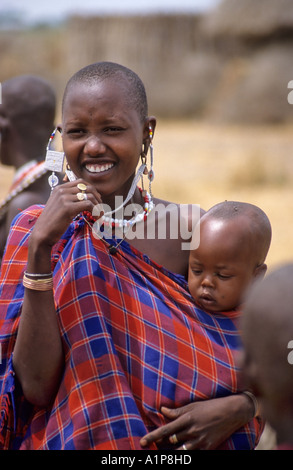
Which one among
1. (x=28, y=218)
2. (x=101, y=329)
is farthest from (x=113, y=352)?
(x=28, y=218)

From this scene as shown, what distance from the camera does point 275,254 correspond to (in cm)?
710

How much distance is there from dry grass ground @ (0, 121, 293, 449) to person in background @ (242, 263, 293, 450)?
16.5 feet

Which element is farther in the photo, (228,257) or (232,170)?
(232,170)

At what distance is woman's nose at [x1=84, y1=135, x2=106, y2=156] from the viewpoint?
2.27m

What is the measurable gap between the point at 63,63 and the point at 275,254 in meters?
20.3

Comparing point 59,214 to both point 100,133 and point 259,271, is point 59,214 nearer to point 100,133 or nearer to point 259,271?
point 100,133

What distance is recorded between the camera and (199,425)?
2180 mm

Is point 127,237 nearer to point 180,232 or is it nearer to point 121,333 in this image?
point 180,232

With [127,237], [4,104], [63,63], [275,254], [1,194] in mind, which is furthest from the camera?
[63,63]

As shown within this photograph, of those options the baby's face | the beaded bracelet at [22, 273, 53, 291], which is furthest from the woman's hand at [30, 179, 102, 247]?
the baby's face

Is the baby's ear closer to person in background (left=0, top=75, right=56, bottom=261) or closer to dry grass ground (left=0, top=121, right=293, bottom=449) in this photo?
person in background (left=0, top=75, right=56, bottom=261)

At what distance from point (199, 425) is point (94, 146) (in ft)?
3.21

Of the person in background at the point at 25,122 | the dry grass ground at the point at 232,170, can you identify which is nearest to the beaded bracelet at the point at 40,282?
the person in background at the point at 25,122

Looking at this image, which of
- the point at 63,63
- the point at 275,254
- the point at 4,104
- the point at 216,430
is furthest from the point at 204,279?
the point at 63,63
